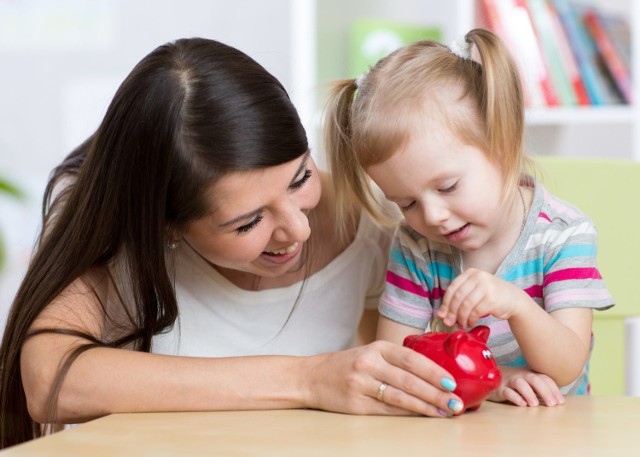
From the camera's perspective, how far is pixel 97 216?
1251 millimetres

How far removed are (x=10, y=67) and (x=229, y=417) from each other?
250cm

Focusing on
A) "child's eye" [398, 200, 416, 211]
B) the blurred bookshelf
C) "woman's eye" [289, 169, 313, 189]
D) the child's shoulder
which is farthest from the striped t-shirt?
the blurred bookshelf

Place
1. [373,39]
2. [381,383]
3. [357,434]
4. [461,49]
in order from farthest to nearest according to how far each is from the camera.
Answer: [373,39], [461,49], [381,383], [357,434]

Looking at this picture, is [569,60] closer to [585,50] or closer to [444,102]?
[585,50]

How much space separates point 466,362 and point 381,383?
0.10 m

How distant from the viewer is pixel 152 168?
1205 mm

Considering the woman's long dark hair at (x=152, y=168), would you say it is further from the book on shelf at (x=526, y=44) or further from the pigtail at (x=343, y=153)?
the book on shelf at (x=526, y=44)

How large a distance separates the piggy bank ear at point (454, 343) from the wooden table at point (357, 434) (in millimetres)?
70

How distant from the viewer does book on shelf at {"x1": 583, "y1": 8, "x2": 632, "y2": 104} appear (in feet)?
8.14

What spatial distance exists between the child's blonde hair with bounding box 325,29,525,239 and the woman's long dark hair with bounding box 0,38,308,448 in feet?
Answer: 0.36

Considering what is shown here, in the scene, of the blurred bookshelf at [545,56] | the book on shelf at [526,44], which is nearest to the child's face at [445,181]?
the blurred bookshelf at [545,56]

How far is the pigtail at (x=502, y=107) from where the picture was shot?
4.10 ft

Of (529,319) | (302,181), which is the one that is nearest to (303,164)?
(302,181)

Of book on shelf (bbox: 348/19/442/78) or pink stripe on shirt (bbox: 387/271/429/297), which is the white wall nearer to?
book on shelf (bbox: 348/19/442/78)
